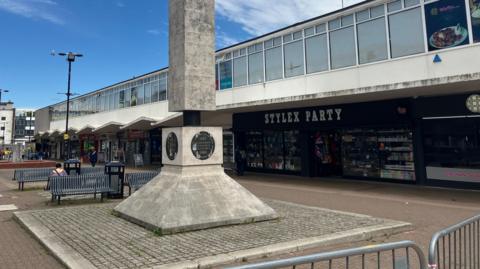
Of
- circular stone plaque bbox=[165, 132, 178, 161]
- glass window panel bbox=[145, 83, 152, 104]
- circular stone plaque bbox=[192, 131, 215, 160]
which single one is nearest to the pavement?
circular stone plaque bbox=[165, 132, 178, 161]

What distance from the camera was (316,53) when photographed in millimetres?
18312

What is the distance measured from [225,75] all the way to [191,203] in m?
17.0

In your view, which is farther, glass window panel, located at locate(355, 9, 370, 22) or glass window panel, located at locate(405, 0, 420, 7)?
glass window panel, located at locate(355, 9, 370, 22)

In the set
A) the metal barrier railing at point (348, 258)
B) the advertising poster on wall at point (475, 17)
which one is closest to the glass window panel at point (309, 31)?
the advertising poster on wall at point (475, 17)

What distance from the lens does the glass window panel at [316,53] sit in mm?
17859

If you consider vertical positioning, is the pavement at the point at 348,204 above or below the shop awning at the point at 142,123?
below

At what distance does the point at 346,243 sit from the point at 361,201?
211 inches

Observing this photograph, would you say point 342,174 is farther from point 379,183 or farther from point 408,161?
point 408,161

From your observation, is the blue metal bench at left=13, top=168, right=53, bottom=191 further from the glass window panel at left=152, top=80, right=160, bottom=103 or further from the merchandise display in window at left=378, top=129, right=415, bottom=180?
the glass window panel at left=152, top=80, right=160, bottom=103

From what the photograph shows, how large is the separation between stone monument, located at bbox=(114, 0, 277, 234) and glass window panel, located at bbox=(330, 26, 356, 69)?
9.07m

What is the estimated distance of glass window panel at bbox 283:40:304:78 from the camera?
19.1 metres

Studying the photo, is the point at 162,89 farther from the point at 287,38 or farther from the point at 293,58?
the point at 293,58

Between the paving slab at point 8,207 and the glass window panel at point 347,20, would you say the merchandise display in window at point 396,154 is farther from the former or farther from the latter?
the paving slab at point 8,207

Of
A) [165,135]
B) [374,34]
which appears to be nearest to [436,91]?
[374,34]
